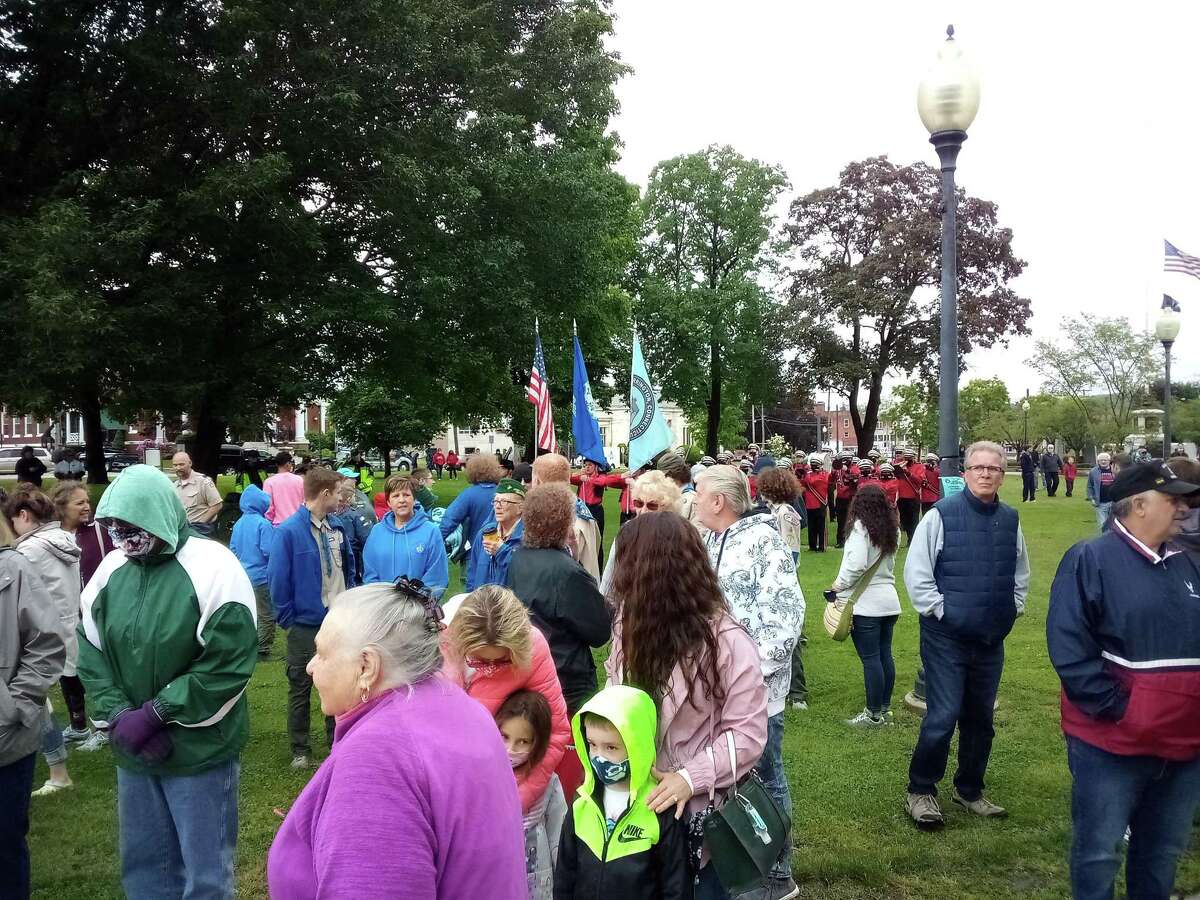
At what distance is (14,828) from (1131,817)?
4.52m

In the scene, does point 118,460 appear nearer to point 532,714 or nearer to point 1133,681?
point 532,714

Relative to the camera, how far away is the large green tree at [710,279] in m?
41.9

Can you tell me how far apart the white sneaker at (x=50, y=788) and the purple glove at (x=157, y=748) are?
3393mm

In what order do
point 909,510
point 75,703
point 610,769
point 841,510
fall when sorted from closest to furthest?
point 610,769 → point 75,703 → point 909,510 → point 841,510

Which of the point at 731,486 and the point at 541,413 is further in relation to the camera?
the point at 541,413

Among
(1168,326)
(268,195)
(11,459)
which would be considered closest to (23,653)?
(268,195)

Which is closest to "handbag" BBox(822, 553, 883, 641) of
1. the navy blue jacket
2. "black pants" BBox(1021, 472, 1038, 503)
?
the navy blue jacket

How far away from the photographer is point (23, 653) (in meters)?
3.67

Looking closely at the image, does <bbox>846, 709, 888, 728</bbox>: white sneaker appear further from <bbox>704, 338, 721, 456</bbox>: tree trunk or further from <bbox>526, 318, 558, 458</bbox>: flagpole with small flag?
<bbox>704, 338, 721, 456</bbox>: tree trunk

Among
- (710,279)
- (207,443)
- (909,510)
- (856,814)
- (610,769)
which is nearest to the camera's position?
(610,769)

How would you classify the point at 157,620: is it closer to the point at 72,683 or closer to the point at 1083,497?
the point at 72,683

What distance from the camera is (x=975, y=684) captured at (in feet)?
17.4

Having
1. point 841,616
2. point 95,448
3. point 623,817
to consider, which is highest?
point 95,448

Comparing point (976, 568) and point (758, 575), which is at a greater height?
point (758, 575)
